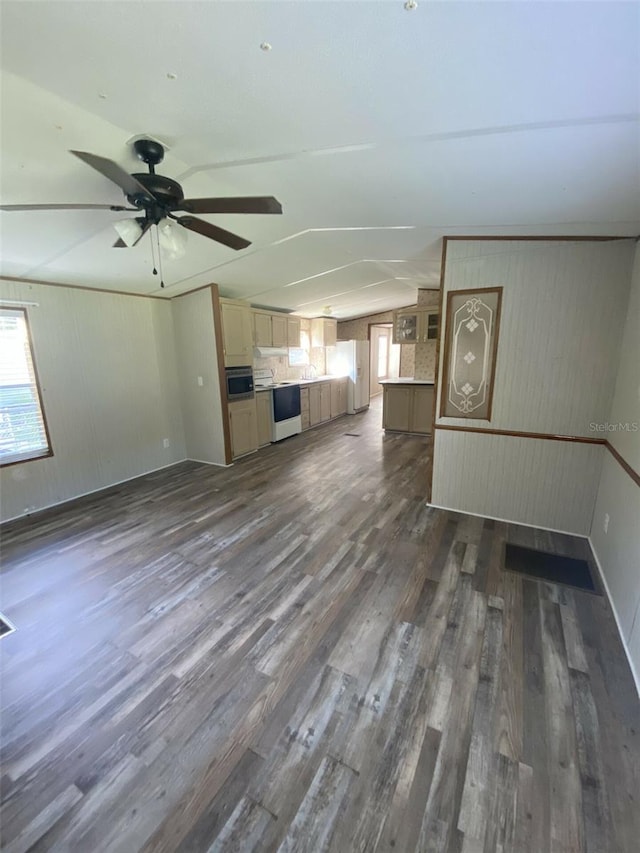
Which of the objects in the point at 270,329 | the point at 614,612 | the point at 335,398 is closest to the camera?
the point at 614,612

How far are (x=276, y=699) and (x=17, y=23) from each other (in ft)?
9.05

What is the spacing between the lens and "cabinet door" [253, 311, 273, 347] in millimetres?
5617

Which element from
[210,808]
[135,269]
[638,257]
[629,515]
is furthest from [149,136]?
[629,515]

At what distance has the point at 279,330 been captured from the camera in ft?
20.4

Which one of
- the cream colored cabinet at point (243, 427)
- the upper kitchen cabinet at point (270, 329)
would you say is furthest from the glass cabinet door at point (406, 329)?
the cream colored cabinet at point (243, 427)

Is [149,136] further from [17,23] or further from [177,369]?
[177,369]

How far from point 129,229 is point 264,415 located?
13.1 feet

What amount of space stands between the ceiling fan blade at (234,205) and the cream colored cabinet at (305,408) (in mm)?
4814

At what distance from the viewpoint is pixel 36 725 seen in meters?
1.54

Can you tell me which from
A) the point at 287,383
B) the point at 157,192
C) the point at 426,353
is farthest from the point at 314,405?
the point at 157,192

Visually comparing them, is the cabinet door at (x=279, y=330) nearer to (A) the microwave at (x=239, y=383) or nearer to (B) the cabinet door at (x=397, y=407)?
(A) the microwave at (x=239, y=383)

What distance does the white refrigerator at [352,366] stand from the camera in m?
7.94

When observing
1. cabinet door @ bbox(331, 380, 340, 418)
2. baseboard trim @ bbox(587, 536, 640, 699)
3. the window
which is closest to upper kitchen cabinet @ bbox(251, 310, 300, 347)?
cabinet door @ bbox(331, 380, 340, 418)

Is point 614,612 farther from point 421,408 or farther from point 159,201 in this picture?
point 421,408
